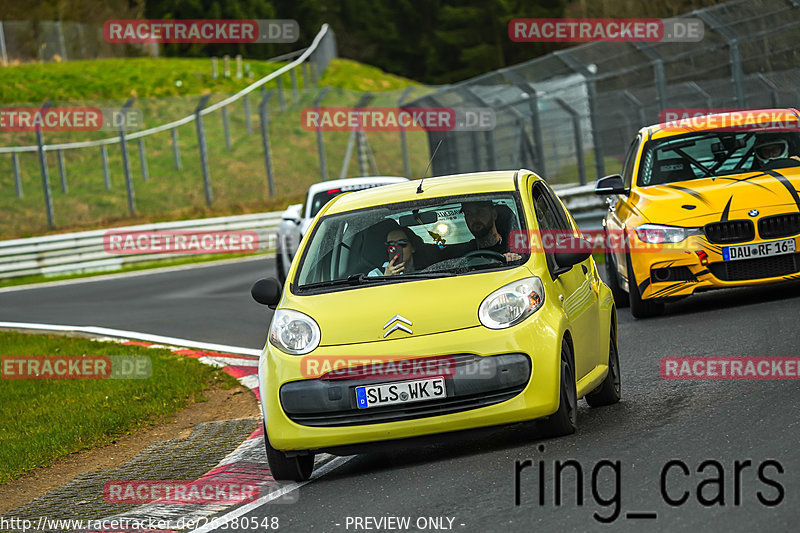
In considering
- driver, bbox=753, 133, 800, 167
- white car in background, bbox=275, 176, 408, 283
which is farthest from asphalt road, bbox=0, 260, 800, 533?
white car in background, bbox=275, 176, 408, 283

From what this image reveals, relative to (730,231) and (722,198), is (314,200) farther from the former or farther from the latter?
(730,231)

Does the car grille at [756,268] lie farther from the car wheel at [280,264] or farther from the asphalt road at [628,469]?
the car wheel at [280,264]

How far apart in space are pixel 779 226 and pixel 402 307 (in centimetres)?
522

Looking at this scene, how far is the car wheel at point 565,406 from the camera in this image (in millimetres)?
7105

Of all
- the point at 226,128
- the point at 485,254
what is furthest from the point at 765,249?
the point at 226,128

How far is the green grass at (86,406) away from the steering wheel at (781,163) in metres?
5.16

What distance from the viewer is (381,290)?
735 cm

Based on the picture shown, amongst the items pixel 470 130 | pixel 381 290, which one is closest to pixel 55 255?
pixel 470 130

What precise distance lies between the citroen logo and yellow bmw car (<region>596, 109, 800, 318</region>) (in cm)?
492

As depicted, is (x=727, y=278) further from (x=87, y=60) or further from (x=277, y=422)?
(x=87, y=60)

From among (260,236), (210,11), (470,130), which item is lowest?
(260,236)

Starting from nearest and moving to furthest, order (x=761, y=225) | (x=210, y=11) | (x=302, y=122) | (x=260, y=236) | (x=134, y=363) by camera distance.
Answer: (x=761, y=225) < (x=134, y=363) < (x=260, y=236) < (x=302, y=122) < (x=210, y=11)

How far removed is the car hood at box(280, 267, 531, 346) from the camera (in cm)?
704

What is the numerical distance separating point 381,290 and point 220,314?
10.4 m
